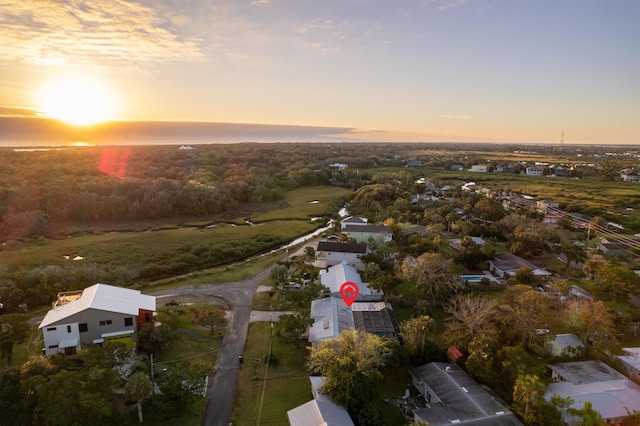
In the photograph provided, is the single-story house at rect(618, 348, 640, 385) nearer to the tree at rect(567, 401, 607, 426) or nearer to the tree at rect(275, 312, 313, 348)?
the tree at rect(567, 401, 607, 426)

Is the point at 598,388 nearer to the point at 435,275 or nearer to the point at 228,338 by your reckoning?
the point at 435,275

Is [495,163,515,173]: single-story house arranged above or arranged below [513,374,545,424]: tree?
above

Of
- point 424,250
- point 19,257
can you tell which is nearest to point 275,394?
point 424,250

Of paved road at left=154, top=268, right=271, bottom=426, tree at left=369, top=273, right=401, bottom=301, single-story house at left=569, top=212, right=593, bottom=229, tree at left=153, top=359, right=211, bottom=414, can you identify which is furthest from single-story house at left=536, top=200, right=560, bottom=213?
tree at left=153, top=359, right=211, bottom=414

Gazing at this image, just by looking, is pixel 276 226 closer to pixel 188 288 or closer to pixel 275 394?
pixel 188 288

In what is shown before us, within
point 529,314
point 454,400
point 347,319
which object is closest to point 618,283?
point 529,314

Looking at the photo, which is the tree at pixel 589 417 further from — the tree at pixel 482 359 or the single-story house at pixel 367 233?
the single-story house at pixel 367 233

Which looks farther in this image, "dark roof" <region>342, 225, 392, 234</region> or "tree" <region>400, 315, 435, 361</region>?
"dark roof" <region>342, 225, 392, 234</region>

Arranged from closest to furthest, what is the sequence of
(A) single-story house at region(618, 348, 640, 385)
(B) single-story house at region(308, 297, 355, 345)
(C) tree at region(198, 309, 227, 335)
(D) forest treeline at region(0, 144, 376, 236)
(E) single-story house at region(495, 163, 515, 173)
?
(A) single-story house at region(618, 348, 640, 385) < (B) single-story house at region(308, 297, 355, 345) < (C) tree at region(198, 309, 227, 335) < (D) forest treeline at region(0, 144, 376, 236) < (E) single-story house at region(495, 163, 515, 173)
